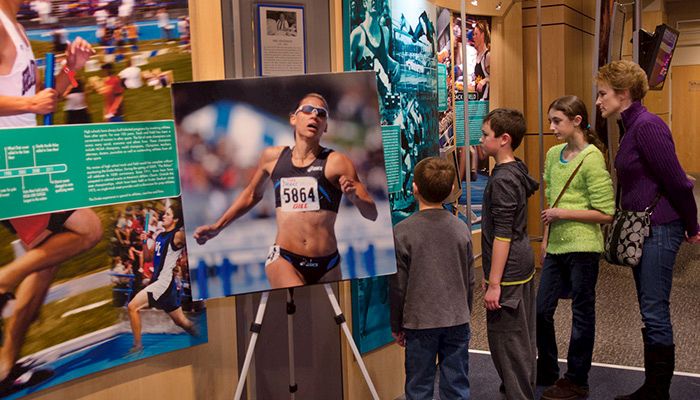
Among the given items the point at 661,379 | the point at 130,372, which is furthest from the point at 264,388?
the point at 661,379

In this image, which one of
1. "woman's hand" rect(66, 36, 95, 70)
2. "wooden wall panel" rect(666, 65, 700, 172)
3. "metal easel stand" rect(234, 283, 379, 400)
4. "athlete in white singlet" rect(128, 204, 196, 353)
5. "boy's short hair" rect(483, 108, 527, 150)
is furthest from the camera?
"wooden wall panel" rect(666, 65, 700, 172)

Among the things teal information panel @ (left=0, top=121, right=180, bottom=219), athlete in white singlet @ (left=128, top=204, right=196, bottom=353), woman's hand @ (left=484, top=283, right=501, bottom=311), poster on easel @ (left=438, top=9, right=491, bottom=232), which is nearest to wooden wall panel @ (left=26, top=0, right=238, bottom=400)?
athlete in white singlet @ (left=128, top=204, right=196, bottom=353)

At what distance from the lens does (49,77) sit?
2.45 m

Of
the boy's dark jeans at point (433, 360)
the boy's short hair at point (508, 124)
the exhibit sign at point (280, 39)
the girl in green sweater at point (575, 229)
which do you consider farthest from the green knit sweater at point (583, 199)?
the exhibit sign at point (280, 39)

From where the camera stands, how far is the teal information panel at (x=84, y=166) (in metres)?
2.35

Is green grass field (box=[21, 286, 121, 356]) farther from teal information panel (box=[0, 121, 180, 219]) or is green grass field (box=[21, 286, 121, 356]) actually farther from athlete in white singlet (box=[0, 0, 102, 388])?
teal information panel (box=[0, 121, 180, 219])

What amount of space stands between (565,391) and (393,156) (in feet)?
4.43

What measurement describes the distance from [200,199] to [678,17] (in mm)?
11631

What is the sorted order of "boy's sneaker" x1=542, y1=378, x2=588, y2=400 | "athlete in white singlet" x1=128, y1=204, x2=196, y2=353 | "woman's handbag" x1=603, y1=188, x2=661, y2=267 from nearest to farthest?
"athlete in white singlet" x1=128, y1=204, x2=196, y2=353, "woman's handbag" x1=603, y1=188, x2=661, y2=267, "boy's sneaker" x1=542, y1=378, x2=588, y2=400

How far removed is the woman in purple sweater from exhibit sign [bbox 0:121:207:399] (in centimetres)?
186

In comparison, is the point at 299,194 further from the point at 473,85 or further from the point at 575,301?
the point at 473,85

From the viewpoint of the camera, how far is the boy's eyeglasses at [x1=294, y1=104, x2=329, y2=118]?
2.66 metres

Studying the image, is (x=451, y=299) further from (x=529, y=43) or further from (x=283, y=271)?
(x=529, y=43)

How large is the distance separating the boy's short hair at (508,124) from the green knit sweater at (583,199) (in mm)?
428
